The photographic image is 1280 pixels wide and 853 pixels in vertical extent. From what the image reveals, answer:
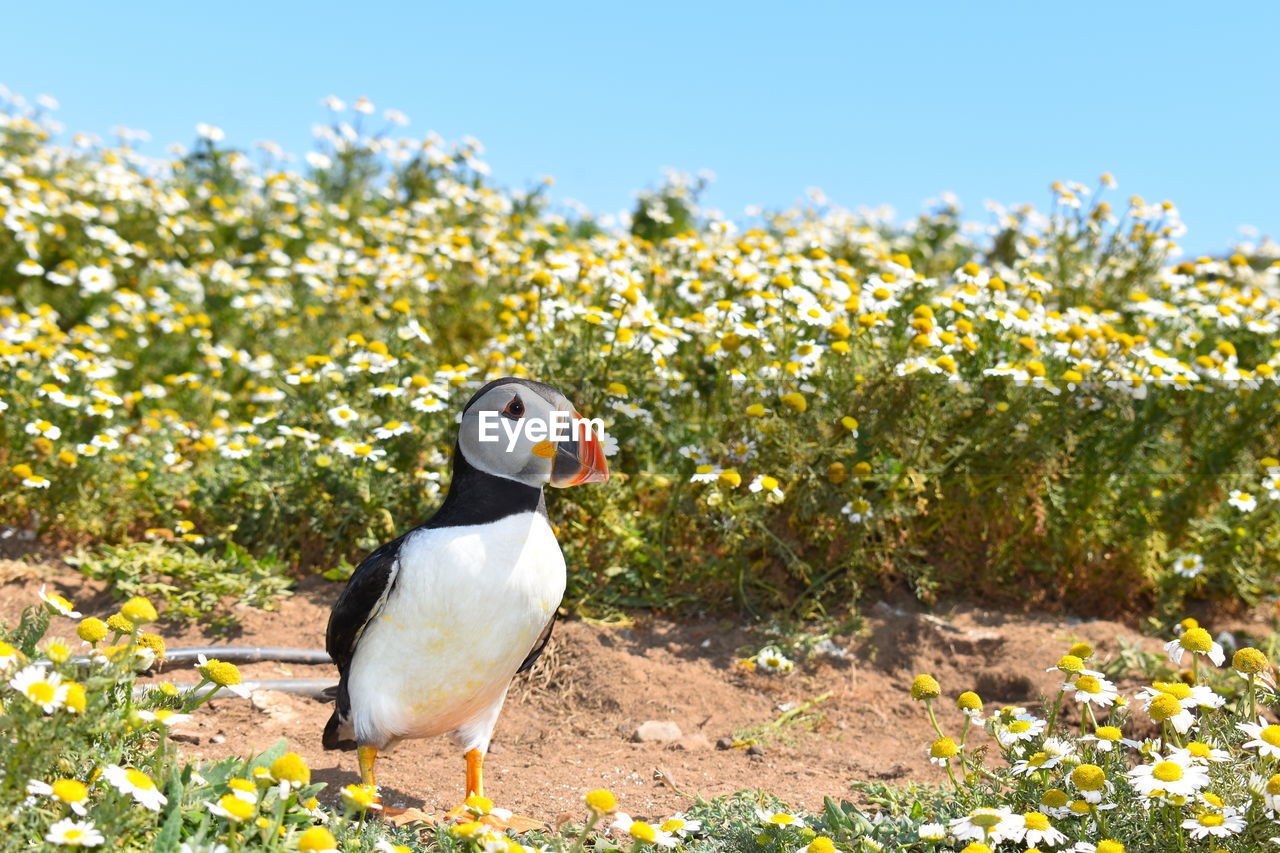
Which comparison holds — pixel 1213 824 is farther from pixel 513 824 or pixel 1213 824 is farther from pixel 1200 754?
pixel 513 824

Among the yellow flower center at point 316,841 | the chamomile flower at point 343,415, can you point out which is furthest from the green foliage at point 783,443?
the yellow flower center at point 316,841

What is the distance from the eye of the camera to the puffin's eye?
286 cm

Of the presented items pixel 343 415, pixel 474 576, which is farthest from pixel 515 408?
pixel 343 415

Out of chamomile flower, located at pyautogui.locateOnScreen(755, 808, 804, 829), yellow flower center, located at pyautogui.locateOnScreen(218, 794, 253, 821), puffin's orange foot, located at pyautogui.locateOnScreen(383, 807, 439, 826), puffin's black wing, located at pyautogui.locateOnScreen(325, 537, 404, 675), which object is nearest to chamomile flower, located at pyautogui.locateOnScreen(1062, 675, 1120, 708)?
chamomile flower, located at pyautogui.locateOnScreen(755, 808, 804, 829)

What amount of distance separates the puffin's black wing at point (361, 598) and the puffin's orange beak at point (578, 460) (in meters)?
0.48

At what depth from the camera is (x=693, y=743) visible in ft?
13.2

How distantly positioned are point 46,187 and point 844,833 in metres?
8.41

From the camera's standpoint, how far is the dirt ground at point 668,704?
3613 mm

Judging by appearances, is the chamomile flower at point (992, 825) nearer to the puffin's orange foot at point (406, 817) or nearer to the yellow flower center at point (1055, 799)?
the yellow flower center at point (1055, 799)

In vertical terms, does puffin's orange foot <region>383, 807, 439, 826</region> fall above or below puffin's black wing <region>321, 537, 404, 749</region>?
below

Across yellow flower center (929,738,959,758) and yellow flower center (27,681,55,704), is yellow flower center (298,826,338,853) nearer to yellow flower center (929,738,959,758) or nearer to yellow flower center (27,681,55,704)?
yellow flower center (27,681,55,704)

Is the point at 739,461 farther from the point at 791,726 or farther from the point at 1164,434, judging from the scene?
the point at 1164,434

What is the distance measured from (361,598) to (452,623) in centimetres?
29

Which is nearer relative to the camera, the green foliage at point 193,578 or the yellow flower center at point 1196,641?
the yellow flower center at point 1196,641
